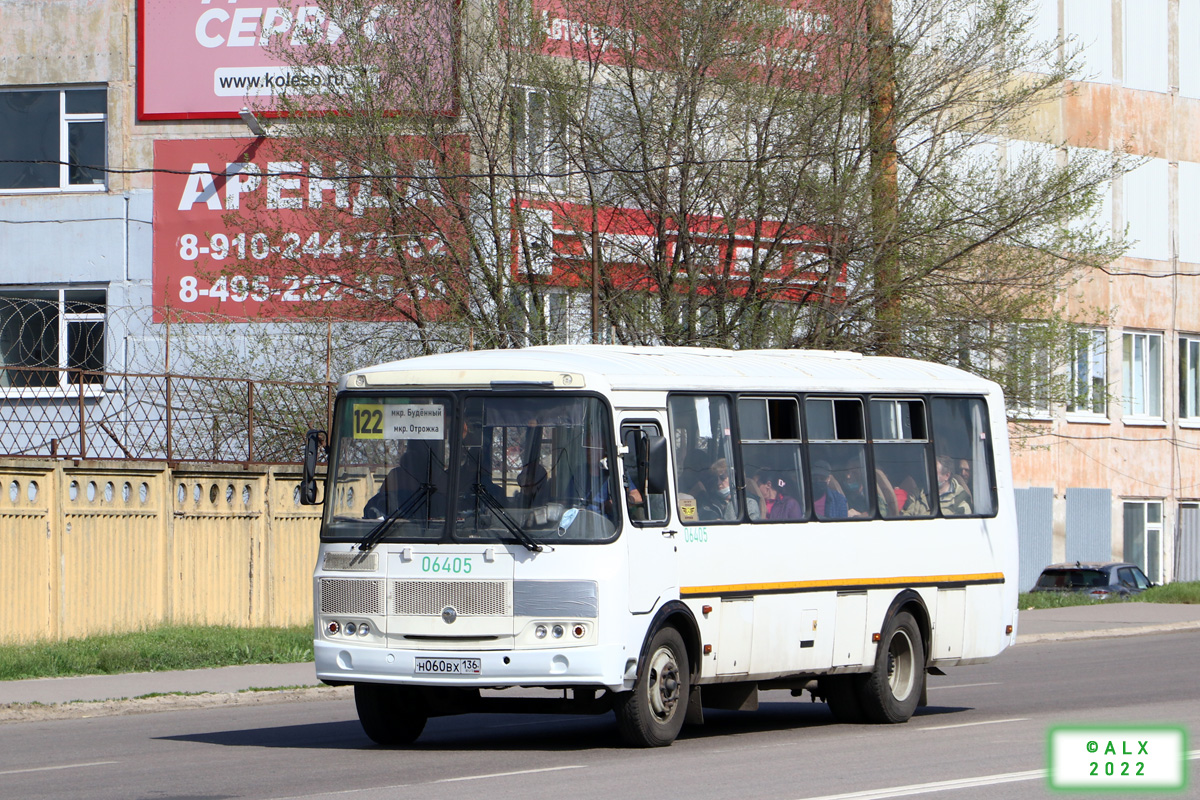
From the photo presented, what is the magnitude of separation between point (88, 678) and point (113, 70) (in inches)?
628

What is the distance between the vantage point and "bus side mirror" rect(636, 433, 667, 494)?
43.0 ft

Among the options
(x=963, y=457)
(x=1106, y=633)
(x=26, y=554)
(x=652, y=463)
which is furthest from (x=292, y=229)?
(x=652, y=463)

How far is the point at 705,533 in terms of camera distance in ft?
45.2

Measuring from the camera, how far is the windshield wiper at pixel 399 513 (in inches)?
518

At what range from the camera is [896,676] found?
51.1ft

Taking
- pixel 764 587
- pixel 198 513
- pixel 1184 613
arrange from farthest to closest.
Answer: pixel 1184 613 → pixel 198 513 → pixel 764 587

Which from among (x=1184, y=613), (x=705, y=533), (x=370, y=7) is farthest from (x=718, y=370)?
(x=1184, y=613)

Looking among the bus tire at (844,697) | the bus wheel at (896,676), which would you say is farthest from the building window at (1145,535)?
the bus tire at (844,697)

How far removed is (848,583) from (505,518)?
3517 millimetres

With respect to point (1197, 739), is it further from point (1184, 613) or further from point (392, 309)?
point (1184, 613)

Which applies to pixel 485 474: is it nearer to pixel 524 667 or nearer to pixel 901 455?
pixel 524 667

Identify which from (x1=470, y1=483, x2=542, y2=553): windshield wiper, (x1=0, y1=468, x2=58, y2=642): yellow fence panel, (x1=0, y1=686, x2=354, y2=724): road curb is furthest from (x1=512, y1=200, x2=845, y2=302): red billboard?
(x1=470, y1=483, x2=542, y2=553): windshield wiper

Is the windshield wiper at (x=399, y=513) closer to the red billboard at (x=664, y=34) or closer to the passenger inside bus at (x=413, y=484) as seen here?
the passenger inside bus at (x=413, y=484)

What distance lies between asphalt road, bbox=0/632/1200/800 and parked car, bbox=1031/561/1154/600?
54.4ft
